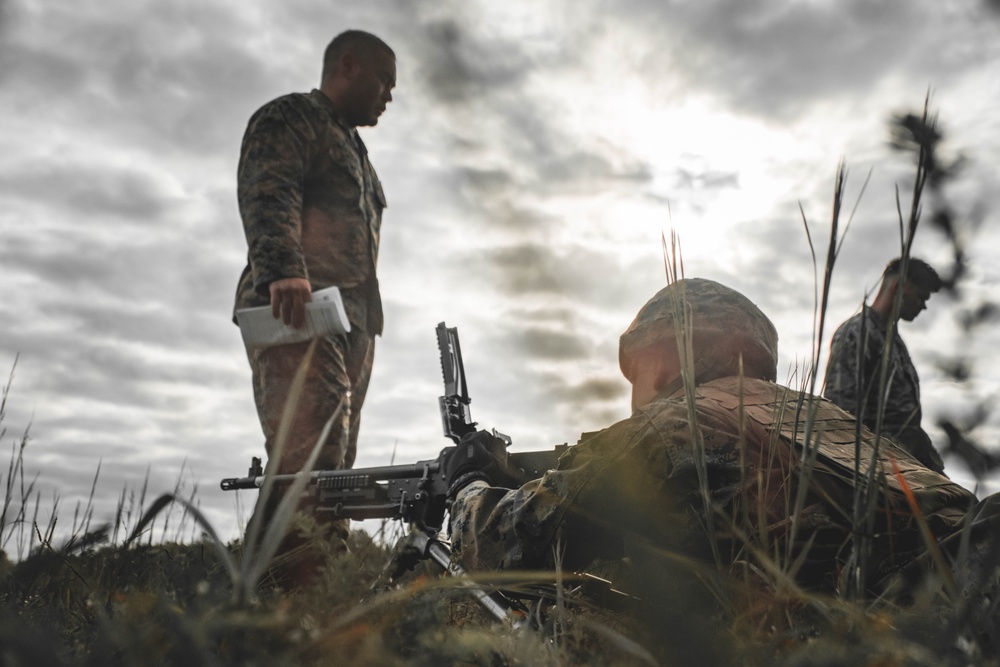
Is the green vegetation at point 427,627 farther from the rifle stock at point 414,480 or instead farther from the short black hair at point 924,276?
the short black hair at point 924,276

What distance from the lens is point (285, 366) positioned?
3.58 meters

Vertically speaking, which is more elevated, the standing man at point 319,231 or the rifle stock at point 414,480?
the standing man at point 319,231

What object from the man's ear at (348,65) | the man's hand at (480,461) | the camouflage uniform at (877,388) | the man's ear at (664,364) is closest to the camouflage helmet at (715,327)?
the man's ear at (664,364)

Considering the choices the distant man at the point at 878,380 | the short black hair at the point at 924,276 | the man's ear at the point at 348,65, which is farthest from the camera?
the short black hair at the point at 924,276

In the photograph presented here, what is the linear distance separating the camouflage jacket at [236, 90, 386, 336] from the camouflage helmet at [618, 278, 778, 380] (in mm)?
1737

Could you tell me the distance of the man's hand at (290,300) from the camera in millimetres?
3455

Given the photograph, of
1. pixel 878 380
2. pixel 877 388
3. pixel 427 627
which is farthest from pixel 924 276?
pixel 427 627

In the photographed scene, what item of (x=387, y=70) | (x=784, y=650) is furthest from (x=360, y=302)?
(x=784, y=650)

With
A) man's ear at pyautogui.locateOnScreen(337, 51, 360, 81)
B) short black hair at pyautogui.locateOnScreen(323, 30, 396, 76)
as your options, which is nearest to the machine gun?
man's ear at pyautogui.locateOnScreen(337, 51, 360, 81)

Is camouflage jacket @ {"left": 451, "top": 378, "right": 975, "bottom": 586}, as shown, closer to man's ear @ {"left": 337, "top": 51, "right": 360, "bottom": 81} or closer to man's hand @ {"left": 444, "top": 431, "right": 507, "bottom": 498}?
man's hand @ {"left": 444, "top": 431, "right": 507, "bottom": 498}

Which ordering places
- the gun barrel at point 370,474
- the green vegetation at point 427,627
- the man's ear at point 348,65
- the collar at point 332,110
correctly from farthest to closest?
the man's ear at point 348,65, the collar at point 332,110, the gun barrel at point 370,474, the green vegetation at point 427,627

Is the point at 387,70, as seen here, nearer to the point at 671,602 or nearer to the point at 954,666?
the point at 671,602

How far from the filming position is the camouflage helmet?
258 centimetres

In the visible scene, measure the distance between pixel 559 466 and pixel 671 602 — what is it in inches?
25.4
